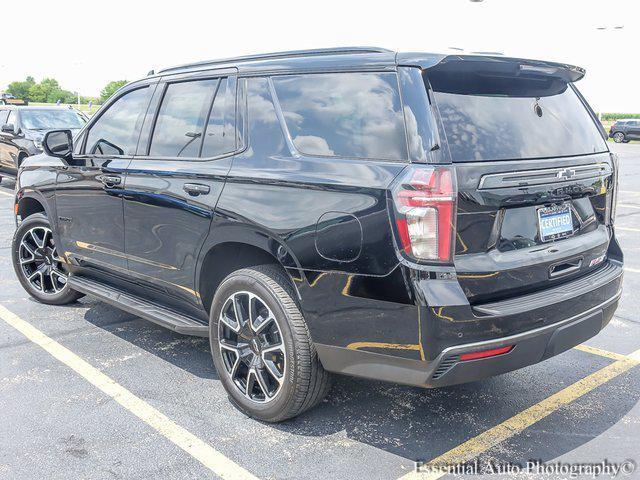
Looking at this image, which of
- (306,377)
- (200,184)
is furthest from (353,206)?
(200,184)

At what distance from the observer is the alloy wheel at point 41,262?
5.36m

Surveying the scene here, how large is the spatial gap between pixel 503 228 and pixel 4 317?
165 inches

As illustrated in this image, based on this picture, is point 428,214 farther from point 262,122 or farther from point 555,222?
point 262,122

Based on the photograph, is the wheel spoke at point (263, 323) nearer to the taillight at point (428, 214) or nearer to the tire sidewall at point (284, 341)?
the tire sidewall at point (284, 341)

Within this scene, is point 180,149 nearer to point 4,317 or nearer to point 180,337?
point 180,337

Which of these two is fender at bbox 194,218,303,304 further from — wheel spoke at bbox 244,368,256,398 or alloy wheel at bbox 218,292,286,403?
wheel spoke at bbox 244,368,256,398

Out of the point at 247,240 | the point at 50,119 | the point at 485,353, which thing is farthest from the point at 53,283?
the point at 50,119

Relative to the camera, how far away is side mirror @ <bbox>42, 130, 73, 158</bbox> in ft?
15.8

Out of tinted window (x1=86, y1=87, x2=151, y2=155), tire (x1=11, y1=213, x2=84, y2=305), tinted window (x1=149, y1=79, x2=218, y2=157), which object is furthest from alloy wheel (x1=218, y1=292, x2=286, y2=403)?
tire (x1=11, y1=213, x2=84, y2=305)

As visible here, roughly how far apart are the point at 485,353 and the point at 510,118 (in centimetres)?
116

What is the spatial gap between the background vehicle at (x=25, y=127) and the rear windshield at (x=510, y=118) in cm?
1101

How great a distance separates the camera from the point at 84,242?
471 centimetres

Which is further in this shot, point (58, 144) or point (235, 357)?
point (58, 144)

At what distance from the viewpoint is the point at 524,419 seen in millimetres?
3463
